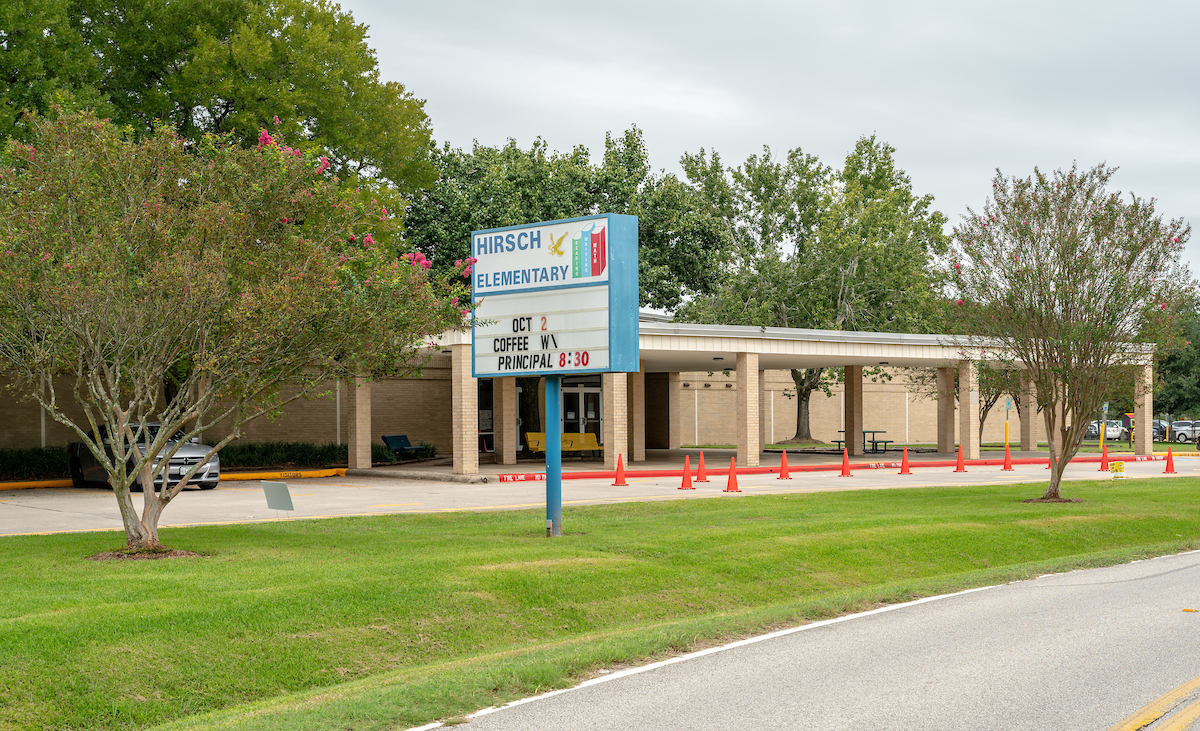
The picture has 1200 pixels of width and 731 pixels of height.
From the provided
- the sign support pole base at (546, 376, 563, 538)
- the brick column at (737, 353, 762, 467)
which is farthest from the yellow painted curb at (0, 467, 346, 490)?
the sign support pole base at (546, 376, 563, 538)

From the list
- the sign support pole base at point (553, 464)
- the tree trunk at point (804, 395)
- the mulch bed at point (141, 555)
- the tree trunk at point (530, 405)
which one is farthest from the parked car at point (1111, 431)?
the mulch bed at point (141, 555)

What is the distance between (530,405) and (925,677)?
32.2 meters

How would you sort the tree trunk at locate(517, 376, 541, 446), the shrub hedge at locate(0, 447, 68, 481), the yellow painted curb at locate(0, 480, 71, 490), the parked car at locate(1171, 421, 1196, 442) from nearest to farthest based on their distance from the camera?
the yellow painted curb at locate(0, 480, 71, 490) → the shrub hedge at locate(0, 447, 68, 481) → the tree trunk at locate(517, 376, 541, 446) → the parked car at locate(1171, 421, 1196, 442)

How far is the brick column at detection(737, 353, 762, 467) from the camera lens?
33250 mm

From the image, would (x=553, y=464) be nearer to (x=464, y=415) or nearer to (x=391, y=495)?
(x=391, y=495)

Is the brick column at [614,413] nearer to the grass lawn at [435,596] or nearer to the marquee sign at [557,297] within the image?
the grass lawn at [435,596]

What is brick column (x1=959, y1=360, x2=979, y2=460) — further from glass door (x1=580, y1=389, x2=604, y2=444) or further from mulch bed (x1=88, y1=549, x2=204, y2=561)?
mulch bed (x1=88, y1=549, x2=204, y2=561)

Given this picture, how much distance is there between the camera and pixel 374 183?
31.5m

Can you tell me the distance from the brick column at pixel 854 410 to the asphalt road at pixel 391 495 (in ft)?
34.0

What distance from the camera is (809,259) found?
163ft

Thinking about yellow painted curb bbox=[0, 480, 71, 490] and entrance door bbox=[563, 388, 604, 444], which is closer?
yellow painted curb bbox=[0, 480, 71, 490]

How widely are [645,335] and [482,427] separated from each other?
42.6 feet

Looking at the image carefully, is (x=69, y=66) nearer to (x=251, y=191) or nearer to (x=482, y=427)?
(x=251, y=191)

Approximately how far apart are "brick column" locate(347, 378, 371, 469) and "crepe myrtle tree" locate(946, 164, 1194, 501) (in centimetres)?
1770
